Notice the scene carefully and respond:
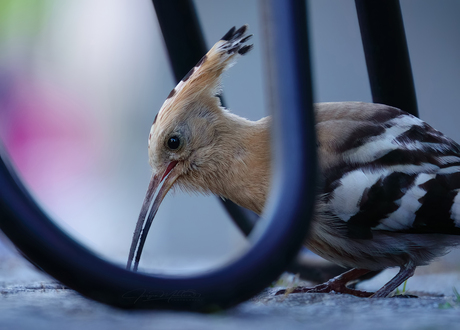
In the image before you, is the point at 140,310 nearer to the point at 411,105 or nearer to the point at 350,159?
the point at 350,159

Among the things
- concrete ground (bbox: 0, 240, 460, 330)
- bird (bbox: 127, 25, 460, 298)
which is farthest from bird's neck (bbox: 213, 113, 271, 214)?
concrete ground (bbox: 0, 240, 460, 330)

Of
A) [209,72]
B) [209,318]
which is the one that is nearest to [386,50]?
[209,72]

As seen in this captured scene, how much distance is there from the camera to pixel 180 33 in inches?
42.6

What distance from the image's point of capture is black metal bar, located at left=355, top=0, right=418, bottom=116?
104 centimetres

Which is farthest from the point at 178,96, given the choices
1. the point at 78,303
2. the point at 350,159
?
the point at 78,303

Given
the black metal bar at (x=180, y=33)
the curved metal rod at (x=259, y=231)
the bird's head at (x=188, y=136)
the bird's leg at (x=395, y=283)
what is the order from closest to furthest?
the curved metal rod at (x=259, y=231), the black metal bar at (x=180, y=33), the bird's leg at (x=395, y=283), the bird's head at (x=188, y=136)

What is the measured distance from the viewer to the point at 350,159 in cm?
116

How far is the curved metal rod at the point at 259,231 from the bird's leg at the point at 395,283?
748 millimetres

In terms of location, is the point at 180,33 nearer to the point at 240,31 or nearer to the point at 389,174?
the point at 240,31

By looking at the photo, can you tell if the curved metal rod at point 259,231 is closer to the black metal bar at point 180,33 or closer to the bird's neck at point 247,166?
the black metal bar at point 180,33

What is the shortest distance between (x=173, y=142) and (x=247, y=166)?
0.22 m

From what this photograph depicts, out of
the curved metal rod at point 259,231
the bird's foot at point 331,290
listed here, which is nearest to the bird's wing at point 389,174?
the bird's foot at point 331,290

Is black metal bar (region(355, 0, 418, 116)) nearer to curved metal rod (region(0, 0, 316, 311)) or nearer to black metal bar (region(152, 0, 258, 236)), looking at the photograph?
black metal bar (region(152, 0, 258, 236))

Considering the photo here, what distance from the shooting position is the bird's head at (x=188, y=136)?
1.28 m
